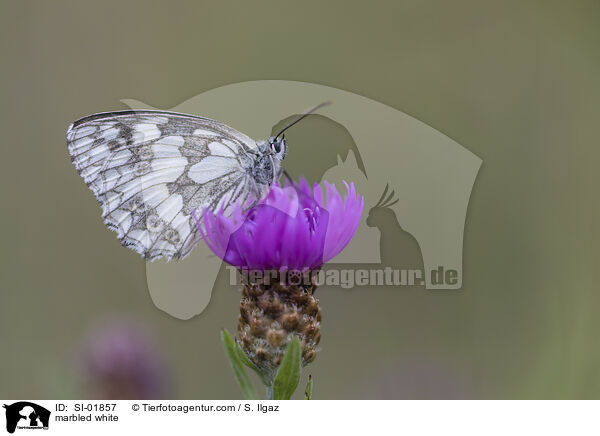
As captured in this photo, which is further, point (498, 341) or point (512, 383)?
point (498, 341)

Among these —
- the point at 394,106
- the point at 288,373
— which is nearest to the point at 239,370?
the point at 288,373

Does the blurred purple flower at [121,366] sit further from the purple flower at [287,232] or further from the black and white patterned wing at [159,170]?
the purple flower at [287,232]

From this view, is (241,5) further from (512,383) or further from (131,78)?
(512,383)

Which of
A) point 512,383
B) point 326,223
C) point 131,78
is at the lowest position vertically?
point 512,383

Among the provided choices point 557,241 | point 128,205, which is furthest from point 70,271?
point 557,241

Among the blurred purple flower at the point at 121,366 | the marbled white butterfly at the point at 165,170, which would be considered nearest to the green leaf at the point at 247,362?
the marbled white butterfly at the point at 165,170
